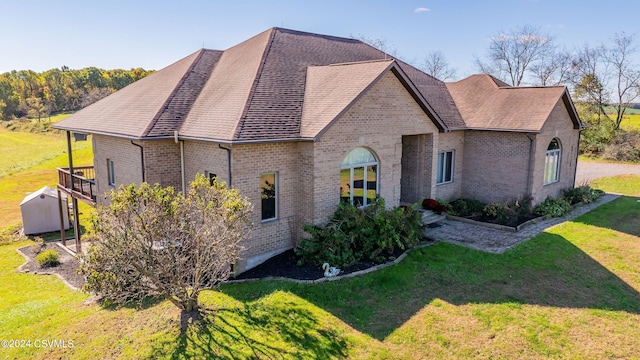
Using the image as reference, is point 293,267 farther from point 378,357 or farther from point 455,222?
point 455,222

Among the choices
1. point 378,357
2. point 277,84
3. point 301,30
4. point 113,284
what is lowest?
point 378,357

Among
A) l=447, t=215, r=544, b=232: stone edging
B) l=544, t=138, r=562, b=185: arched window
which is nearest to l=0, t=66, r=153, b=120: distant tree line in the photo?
l=447, t=215, r=544, b=232: stone edging

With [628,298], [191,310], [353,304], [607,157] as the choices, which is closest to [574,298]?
[628,298]

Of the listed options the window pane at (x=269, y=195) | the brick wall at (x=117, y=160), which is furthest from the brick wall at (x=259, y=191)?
the brick wall at (x=117, y=160)

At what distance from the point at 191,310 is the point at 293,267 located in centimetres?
372

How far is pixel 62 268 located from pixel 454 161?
19032mm

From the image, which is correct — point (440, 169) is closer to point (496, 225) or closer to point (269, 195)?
point (496, 225)

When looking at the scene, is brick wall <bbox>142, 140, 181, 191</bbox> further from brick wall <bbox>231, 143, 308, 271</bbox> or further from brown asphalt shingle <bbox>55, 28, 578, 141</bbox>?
brick wall <bbox>231, 143, 308, 271</bbox>

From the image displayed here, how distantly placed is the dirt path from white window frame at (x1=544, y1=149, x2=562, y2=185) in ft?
33.0

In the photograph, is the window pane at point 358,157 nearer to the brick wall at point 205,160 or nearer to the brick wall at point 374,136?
the brick wall at point 374,136

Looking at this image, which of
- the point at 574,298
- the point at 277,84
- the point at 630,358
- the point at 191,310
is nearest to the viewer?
the point at 630,358

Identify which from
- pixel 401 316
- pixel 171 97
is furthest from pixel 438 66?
pixel 401 316

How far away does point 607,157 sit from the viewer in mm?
41156

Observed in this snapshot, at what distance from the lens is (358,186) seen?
15453 mm
